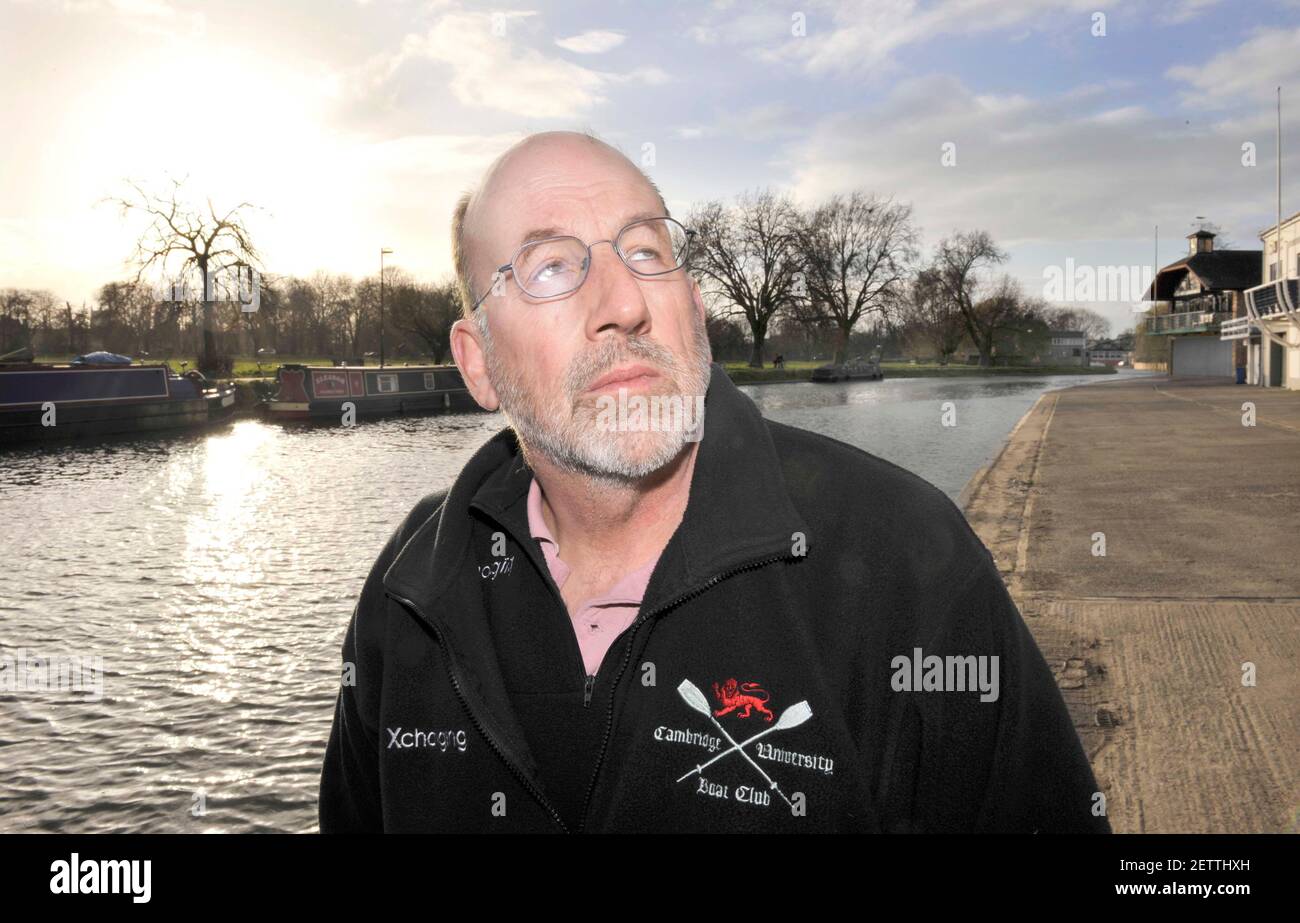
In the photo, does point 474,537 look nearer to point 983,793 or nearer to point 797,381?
point 983,793

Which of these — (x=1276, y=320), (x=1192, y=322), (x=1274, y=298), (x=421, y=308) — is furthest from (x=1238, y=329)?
(x=421, y=308)

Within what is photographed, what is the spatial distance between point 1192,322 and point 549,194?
2767 inches

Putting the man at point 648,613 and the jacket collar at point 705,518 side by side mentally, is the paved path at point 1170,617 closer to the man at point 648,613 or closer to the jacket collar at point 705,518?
the man at point 648,613

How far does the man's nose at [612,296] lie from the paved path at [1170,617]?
9.05 ft

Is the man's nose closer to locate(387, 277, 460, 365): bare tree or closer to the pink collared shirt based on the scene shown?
the pink collared shirt

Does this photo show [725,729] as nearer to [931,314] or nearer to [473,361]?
[473,361]

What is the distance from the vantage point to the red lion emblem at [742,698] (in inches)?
68.1

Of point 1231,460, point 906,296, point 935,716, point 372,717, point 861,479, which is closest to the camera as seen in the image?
point 935,716

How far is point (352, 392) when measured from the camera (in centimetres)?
3919

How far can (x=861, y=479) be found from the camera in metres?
1.85

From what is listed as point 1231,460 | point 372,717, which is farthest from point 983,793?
point 1231,460
